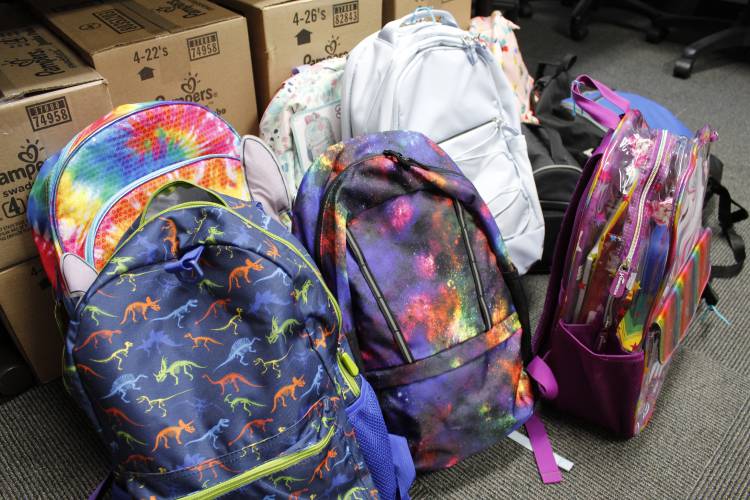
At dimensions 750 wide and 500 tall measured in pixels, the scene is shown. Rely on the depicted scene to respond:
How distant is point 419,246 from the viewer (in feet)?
2.95

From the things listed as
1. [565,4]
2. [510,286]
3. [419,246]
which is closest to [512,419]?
[510,286]

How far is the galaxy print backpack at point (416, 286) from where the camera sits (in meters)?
0.86

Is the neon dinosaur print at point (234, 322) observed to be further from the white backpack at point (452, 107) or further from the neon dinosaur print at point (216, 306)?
the white backpack at point (452, 107)

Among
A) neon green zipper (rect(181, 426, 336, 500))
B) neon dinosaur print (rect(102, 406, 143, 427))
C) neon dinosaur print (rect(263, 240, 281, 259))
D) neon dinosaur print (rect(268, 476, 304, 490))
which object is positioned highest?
→ neon dinosaur print (rect(263, 240, 281, 259))

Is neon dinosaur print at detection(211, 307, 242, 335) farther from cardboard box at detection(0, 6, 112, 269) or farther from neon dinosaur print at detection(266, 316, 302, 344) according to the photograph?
cardboard box at detection(0, 6, 112, 269)

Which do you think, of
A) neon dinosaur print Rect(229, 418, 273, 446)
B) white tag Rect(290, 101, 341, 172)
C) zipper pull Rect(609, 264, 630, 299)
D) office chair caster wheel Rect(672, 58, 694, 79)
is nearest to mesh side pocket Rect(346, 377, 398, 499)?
neon dinosaur print Rect(229, 418, 273, 446)

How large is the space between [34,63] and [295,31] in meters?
0.44

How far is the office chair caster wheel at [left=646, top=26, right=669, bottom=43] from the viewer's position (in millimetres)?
2465

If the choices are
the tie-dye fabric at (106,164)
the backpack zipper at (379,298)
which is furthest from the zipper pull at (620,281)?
the tie-dye fabric at (106,164)

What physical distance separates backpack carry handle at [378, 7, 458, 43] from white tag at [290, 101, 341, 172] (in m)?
0.15

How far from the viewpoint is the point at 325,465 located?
2.43ft

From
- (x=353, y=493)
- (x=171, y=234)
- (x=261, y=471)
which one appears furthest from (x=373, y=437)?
(x=171, y=234)

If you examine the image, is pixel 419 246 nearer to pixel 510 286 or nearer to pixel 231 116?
pixel 510 286

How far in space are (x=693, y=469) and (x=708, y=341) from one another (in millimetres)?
315
